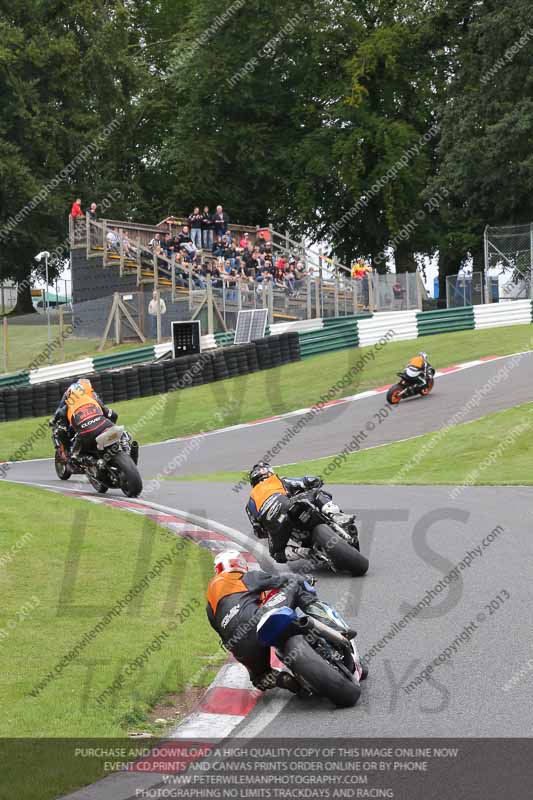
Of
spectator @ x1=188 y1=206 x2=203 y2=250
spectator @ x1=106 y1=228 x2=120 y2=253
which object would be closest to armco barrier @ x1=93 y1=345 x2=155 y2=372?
spectator @ x1=106 y1=228 x2=120 y2=253

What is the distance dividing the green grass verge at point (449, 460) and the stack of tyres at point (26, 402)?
25.6 ft

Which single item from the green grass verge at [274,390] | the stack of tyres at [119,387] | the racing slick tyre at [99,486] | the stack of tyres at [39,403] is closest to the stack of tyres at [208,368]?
the green grass verge at [274,390]

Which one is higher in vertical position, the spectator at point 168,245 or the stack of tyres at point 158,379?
the spectator at point 168,245

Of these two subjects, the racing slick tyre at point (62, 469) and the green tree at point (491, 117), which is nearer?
the racing slick tyre at point (62, 469)

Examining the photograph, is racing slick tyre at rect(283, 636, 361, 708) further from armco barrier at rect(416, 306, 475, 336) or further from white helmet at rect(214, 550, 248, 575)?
armco barrier at rect(416, 306, 475, 336)

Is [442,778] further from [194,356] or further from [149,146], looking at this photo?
[149,146]

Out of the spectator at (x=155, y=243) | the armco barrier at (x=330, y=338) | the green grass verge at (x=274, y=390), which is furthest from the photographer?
the spectator at (x=155, y=243)

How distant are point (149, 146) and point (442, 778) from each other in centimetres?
5233

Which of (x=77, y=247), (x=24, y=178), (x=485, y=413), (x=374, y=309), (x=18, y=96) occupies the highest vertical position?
(x=18, y=96)

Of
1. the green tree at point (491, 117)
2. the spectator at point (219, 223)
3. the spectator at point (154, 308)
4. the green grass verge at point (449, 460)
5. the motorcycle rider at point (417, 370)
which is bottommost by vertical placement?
the green grass verge at point (449, 460)

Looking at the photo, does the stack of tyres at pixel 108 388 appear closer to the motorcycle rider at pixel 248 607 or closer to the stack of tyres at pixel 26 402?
the stack of tyres at pixel 26 402

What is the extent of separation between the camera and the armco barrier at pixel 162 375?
25.1 meters

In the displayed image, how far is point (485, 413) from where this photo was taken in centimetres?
2095

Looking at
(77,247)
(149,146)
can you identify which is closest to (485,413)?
(77,247)
